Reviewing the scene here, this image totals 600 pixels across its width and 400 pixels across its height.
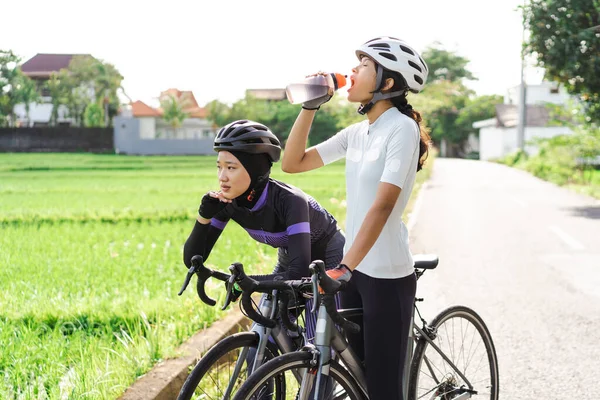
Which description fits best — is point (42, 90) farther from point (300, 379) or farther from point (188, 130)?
point (300, 379)

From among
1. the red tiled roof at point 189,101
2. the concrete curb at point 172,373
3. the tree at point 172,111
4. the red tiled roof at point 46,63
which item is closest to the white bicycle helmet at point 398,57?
the concrete curb at point 172,373

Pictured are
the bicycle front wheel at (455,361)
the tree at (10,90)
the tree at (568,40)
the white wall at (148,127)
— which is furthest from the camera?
the white wall at (148,127)

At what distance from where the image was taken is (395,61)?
3.04 metres

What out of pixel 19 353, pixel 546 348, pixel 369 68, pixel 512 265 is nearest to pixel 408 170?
pixel 369 68

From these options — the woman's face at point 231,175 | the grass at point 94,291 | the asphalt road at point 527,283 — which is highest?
the woman's face at point 231,175

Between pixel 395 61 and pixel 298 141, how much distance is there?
1.82 ft

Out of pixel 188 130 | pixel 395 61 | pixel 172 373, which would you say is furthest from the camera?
pixel 188 130

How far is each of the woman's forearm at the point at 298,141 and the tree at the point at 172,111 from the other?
70.9 metres

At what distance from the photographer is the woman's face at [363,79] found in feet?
10.2

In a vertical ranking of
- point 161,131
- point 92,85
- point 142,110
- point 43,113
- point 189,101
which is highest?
point 92,85

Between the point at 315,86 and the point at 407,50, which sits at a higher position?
the point at 407,50

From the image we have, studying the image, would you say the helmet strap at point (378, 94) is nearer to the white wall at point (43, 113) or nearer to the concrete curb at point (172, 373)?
the concrete curb at point (172, 373)

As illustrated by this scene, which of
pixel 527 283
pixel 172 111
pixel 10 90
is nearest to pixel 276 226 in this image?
pixel 527 283

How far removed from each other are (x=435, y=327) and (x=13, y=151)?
50.3 meters
